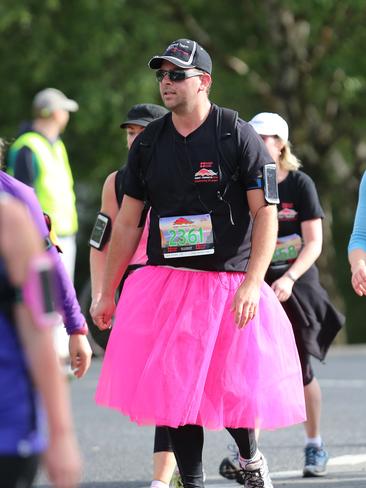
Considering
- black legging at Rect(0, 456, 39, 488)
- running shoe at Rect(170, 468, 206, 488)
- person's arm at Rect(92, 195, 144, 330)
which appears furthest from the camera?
running shoe at Rect(170, 468, 206, 488)

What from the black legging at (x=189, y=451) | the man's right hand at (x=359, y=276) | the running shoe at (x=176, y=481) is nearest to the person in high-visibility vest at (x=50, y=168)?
the running shoe at (x=176, y=481)

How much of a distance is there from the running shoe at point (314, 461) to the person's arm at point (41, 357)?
4243 mm

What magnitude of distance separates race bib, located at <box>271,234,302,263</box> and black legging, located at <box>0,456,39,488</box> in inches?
168

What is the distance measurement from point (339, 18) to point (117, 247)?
42.2 feet

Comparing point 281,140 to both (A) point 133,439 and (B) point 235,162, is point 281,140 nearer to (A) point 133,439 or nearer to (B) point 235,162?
(B) point 235,162

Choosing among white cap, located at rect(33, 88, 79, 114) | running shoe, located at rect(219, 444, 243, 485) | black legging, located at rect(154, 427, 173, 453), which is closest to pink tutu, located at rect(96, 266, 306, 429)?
black legging, located at rect(154, 427, 173, 453)

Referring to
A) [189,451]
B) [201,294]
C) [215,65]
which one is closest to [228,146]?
[201,294]

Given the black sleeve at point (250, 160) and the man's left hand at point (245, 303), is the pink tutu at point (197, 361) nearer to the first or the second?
the man's left hand at point (245, 303)

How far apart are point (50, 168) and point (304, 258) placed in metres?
4.36

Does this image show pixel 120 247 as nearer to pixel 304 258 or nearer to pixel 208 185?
pixel 208 185

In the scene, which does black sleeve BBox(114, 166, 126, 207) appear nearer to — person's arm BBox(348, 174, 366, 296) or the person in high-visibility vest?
person's arm BBox(348, 174, 366, 296)

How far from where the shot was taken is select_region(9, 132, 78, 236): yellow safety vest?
11719 millimetres

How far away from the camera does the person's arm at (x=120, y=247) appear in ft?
21.6

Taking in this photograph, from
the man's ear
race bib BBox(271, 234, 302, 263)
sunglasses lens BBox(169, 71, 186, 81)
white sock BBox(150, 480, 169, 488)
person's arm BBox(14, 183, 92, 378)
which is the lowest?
white sock BBox(150, 480, 169, 488)
